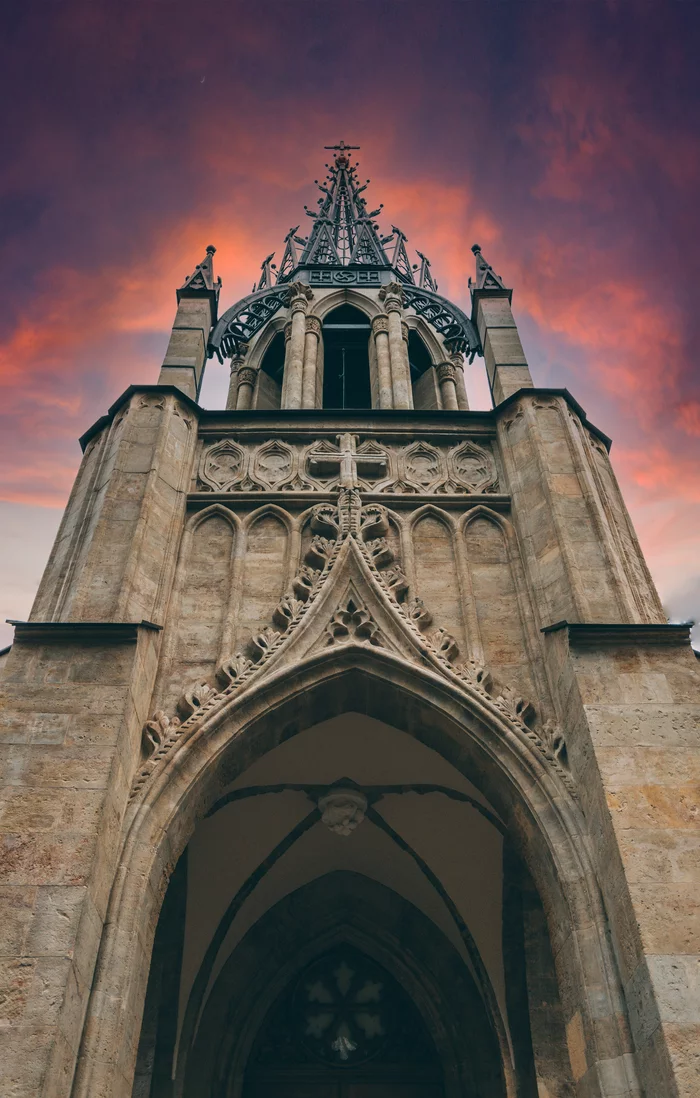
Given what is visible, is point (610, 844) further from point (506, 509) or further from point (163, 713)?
point (506, 509)

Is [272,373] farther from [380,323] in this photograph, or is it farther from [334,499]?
[334,499]

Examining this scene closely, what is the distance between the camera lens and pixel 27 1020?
520cm

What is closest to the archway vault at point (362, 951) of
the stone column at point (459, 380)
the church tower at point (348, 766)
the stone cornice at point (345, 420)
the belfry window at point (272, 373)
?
the church tower at point (348, 766)

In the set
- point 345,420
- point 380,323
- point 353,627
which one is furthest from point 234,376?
point 353,627

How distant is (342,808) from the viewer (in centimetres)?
1000

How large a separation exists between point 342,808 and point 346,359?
411 inches

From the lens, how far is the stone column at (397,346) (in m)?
14.6

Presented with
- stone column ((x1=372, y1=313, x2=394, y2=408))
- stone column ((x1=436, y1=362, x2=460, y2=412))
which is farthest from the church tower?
stone column ((x1=436, y1=362, x2=460, y2=412))

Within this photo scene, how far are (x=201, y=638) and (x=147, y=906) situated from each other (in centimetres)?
255

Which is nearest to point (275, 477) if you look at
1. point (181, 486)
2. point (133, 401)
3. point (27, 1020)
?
point (181, 486)

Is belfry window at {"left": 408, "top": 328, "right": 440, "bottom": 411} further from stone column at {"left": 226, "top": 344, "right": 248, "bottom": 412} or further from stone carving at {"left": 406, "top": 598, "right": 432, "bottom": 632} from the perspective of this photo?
stone carving at {"left": 406, "top": 598, "right": 432, "bottom": 632}

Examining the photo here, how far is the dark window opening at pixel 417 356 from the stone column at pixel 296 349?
2.08 metres

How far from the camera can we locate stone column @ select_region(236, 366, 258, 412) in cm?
1665

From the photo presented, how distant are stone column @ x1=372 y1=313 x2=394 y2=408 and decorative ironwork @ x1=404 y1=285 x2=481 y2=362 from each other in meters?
1.30
